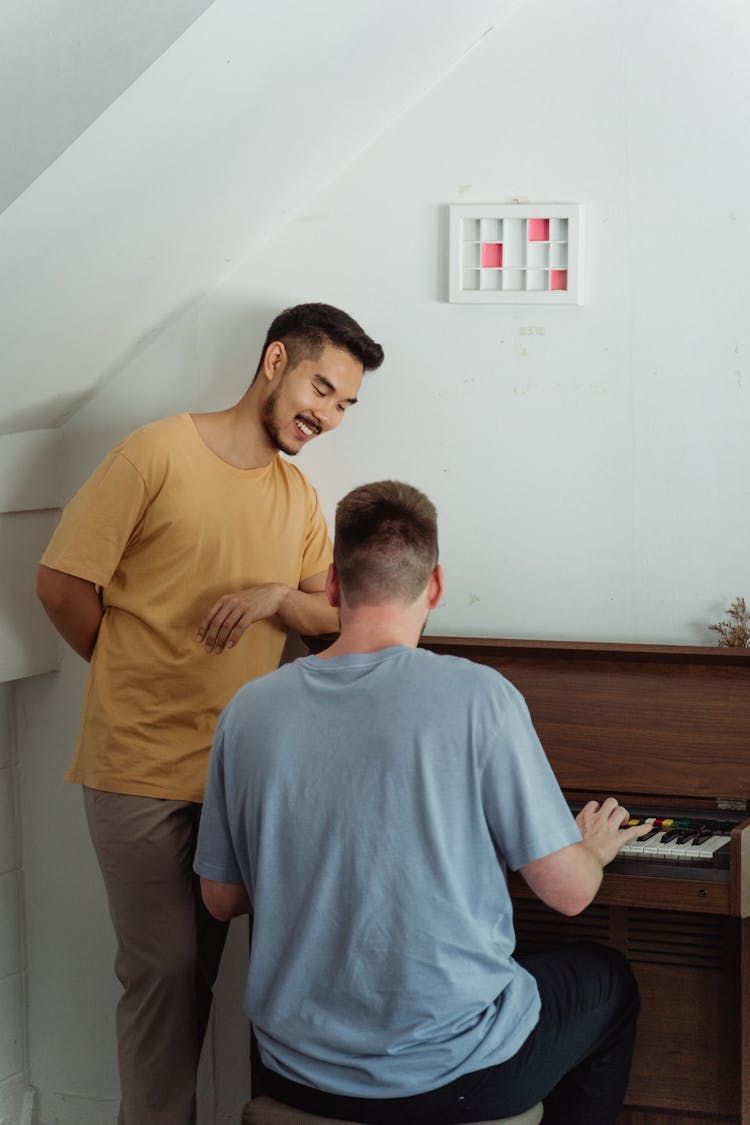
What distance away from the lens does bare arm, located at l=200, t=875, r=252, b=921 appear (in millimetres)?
2020

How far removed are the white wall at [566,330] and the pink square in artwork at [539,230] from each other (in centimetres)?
5

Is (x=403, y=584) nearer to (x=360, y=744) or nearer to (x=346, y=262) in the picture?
(x=360, y=744)

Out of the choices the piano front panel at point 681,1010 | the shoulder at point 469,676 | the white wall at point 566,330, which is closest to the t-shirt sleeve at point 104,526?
the white wall at point 566,330

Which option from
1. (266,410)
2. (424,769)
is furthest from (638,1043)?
(266,410)

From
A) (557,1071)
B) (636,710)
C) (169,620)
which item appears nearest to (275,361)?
(169,620)

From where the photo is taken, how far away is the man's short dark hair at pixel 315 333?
267 cm

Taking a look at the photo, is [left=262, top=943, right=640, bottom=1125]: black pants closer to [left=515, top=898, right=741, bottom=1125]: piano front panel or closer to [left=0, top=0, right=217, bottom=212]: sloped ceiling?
[left=515, top=898, right=741, bottom=1125]: piano front panel

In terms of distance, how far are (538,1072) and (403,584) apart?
2.43ft

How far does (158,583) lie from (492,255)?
3.33ft

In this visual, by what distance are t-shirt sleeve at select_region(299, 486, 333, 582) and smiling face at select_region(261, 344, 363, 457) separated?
22 centimetres

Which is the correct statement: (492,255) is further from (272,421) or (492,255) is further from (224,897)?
(224,897)

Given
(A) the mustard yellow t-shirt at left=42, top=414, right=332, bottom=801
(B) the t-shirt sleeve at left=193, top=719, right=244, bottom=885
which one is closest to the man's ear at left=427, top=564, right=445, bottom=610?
(B) the t-shirt sleeve at left=193, top=719, right=244, bottom=885

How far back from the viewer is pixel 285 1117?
1.88 m

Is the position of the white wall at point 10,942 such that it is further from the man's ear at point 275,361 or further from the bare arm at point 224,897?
the bare arm at point 224,897
